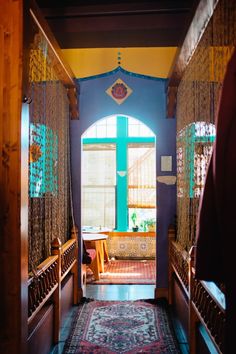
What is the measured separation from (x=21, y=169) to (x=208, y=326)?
1391 mm

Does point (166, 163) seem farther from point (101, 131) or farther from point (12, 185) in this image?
point (101, 131)

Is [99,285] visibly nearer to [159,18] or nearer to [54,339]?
[54,339]

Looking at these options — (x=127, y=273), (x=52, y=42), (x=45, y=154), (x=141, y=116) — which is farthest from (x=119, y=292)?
(x=52, y=42)

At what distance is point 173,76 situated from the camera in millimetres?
3514

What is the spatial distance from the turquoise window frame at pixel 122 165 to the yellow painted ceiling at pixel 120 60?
2.66 meters

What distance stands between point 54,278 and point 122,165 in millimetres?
4239

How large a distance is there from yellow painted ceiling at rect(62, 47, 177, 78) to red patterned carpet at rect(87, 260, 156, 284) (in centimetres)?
304

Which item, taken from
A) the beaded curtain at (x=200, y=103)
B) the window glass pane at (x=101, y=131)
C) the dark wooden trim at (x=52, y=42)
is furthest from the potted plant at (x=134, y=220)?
the dark wooden trim at (x=52, y=42)

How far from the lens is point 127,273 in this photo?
5531 millimetres

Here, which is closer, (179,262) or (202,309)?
(202,309)

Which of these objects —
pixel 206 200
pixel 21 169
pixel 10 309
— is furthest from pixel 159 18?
pixel 10 309

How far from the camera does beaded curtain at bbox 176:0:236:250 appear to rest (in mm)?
1808

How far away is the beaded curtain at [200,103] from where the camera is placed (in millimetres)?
1808

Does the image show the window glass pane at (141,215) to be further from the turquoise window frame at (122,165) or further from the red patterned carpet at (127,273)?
the red patterned carpet at (127,273)
